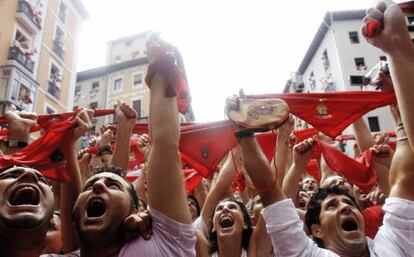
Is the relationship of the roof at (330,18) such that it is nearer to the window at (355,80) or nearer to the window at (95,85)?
the window at (355,80)

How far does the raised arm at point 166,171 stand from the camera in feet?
6.19

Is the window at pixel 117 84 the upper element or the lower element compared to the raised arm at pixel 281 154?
upper

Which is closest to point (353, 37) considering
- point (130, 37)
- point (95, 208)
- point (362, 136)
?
point (130, 37)

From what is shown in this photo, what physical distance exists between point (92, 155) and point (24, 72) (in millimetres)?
14974

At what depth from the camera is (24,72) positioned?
17484mm

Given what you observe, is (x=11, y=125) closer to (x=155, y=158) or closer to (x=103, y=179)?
(x=103, y=179)

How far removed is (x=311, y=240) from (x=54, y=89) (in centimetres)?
2042

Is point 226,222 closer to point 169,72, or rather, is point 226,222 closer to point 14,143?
point 169,72

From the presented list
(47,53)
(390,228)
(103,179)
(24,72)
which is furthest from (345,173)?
(47,53)

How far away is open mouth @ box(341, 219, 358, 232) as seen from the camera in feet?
9.57

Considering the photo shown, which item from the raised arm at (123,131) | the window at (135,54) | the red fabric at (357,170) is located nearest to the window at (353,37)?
the window at (135,54)

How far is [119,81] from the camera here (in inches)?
1304

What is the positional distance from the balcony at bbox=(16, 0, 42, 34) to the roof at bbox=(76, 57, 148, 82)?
1323 cm

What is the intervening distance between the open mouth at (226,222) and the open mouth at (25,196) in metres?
1.80
